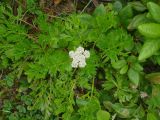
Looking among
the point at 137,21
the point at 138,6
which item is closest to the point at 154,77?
the point at 137,21

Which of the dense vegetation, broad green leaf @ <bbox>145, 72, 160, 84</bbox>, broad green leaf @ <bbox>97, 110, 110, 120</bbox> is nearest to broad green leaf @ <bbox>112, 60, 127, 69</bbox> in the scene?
the dense vegetation

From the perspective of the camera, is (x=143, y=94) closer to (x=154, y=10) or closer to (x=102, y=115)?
(x=102, y=115)

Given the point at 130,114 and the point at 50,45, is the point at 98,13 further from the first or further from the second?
the point at 130,114

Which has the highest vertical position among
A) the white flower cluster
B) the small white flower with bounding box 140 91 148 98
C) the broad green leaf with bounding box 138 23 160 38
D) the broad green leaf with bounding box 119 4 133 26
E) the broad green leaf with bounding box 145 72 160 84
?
the broad green leaf with bounding box 119 4 133 26

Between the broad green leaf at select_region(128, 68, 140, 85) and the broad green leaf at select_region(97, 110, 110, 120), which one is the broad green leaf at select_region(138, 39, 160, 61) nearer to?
the broad green leaf at select_region(128, 68, 140, 85)

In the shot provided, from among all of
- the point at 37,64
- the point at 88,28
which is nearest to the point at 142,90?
the point at 88,28

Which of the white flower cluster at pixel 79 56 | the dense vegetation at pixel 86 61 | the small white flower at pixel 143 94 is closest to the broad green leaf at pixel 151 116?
the dense vegetation at pixel 86 61
